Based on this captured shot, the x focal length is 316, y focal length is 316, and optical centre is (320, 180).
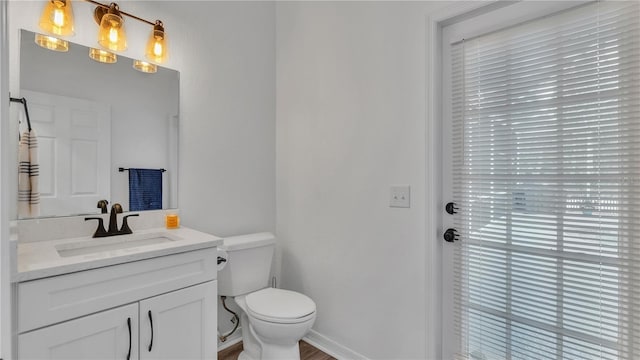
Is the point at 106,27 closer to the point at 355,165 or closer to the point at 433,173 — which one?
the point at 355,165

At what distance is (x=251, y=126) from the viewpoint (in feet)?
7.41

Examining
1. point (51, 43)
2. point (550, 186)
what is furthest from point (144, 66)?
point (550, 186)

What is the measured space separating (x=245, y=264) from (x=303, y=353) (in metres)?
0.70

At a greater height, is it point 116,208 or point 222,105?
point 222,105

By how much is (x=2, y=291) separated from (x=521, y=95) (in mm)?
1755

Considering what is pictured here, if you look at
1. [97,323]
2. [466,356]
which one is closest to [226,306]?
[97,323]

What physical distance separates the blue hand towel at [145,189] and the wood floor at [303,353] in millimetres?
1044

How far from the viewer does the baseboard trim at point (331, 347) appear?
1.94m

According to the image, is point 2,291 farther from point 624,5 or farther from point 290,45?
point 290,45

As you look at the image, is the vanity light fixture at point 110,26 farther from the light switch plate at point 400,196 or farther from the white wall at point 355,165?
the light switch plate at point 400,196

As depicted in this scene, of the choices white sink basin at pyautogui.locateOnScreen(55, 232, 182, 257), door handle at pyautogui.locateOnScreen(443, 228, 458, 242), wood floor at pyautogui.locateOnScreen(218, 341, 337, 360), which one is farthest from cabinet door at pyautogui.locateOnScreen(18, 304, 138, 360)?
door handle at pyautogui.locateOnScreen(443, 228, 458, 242)

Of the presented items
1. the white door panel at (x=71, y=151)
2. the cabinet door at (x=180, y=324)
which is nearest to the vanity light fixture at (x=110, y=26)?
the white door panel at (x=71, y=151)

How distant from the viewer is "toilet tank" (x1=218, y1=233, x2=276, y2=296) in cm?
191

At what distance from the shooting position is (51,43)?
1466 mm
